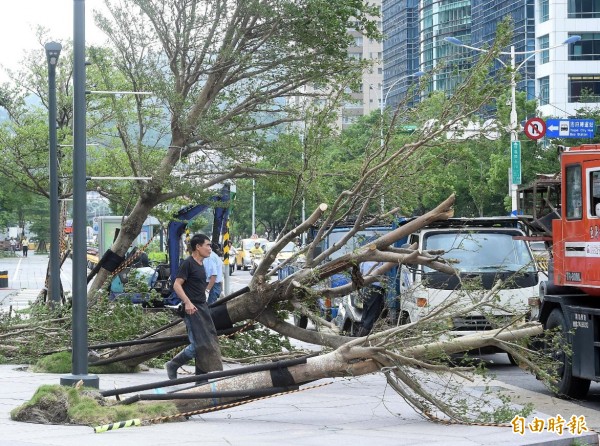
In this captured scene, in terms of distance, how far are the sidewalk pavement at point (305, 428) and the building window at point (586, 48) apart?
68.7 meters

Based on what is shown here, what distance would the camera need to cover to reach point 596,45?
78.8 m

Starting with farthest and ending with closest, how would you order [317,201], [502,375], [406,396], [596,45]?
[596,45] → [317,201] → [502,375] → [406,396]

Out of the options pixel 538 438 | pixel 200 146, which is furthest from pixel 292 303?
pixel 200 146

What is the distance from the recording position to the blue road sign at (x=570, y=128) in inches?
1556

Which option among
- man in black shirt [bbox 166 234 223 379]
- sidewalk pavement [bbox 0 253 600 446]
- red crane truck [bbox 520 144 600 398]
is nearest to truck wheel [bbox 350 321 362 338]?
red crane truck [bbox 520 144 600 398]

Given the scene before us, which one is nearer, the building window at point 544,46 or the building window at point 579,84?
the building window at point 579,84

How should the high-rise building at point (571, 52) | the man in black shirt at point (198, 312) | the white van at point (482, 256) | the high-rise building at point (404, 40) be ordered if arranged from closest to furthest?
the man in black shirt at point (198, 312)
the white van at point (482, 256)
the high-rise building at point (571, 52)
the high-rise building at point (404, 40)

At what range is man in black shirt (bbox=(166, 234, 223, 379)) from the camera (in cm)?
1283

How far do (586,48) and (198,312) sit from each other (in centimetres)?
7073

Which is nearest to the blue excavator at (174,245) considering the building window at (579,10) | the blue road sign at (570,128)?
the blue road sign at (570,128)

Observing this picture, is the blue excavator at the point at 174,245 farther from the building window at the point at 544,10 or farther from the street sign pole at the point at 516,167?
the building window at the point at 544,10

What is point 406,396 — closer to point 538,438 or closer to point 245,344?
point 538,438

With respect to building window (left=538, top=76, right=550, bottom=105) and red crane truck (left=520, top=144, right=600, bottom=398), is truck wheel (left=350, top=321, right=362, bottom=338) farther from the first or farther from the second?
building window (left=538, top=76, right=550, bottom=105)

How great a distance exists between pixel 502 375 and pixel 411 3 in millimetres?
104337
